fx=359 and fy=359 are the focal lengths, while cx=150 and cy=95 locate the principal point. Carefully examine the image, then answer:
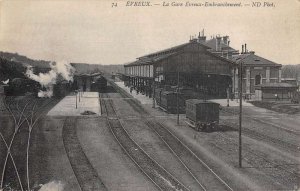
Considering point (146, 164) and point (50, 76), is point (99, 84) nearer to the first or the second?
point (50, 76)

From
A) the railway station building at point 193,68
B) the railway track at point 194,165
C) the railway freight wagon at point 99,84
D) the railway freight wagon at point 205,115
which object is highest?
the railway station building at point 193,68

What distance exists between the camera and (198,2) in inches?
678

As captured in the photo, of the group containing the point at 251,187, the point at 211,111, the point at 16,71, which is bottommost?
the point at 251,187

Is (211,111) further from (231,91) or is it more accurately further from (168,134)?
(231,91)

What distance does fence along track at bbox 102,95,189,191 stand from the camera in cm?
1515

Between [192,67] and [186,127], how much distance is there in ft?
66.3

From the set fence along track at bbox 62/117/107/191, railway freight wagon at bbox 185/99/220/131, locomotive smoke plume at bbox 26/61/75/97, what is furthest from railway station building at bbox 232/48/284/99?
fence along track at bbox 62/117/107/191

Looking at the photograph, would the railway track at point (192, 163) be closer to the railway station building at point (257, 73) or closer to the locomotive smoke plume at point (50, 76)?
the locomotive smoke plume at point (50, 76)

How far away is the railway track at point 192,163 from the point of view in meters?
15.2

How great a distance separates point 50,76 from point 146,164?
3561 centimetres

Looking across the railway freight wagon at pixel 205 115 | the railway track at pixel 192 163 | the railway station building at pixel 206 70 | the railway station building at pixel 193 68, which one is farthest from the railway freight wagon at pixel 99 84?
the railway freight wagon at pixel 205 115

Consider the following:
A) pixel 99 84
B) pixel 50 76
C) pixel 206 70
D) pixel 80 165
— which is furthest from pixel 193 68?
pixel 80 165

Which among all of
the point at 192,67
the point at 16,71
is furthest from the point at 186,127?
the point at 16,71

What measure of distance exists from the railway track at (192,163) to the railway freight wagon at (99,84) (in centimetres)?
3923
